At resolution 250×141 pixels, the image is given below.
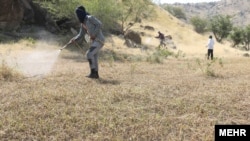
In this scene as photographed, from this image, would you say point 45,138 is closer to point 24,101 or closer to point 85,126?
point 85,126

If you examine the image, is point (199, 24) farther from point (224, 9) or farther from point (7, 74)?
point (224, 9)

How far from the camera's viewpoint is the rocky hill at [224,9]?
12877cm

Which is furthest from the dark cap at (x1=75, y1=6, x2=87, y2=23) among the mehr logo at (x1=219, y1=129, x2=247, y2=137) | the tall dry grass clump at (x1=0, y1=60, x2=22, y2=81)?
the mehr logo at (x1=219, y1=129, x2=247, y2=137)

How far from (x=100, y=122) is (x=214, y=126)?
1687mm

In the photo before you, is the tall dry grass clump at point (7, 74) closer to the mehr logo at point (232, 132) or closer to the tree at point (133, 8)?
the mehr logo at point (232, 132)

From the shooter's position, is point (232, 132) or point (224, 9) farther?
point (224, 9)

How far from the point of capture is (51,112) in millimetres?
6219

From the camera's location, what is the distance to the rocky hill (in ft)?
422

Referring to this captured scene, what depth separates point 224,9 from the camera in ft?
487

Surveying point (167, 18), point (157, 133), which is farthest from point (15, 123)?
point (167, 18)

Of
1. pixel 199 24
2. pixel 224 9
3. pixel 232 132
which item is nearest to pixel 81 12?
pixel 232 132

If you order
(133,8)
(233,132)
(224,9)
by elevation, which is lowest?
(233,132)

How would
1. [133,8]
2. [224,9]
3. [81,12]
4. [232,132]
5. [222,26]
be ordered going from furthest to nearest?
[224,9] < [222,26] < [133,8] < [81,12] < [232,132]

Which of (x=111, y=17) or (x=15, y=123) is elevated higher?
(x=111, y=17)
